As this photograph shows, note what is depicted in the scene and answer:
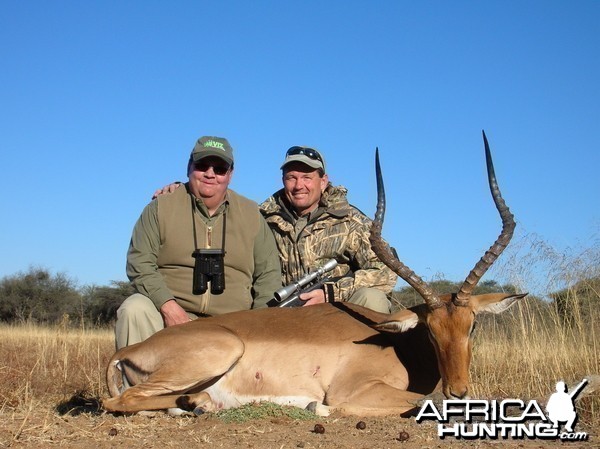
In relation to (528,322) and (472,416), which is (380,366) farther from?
(528,322)

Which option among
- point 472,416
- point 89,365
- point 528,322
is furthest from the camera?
point 89,365

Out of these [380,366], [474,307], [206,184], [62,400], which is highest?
[206,184]

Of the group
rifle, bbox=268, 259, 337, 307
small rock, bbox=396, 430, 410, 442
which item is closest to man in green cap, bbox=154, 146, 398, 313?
rifle, bbox=268, 259, 337, 307

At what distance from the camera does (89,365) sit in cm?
970

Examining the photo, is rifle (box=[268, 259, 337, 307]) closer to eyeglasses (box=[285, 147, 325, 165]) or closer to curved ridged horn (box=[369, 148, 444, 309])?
eyeglasses (box=[285, 147, 325, 165])

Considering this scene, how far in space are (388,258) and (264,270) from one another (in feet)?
6.35

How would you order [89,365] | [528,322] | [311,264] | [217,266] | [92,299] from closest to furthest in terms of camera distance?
[217,266], [311,264], [528,322], [89,365], [92,299]

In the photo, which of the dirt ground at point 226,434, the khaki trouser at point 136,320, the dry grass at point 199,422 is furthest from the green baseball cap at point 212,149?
the dirt ground at point 226,434

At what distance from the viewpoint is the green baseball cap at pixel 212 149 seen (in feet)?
A: 23.9

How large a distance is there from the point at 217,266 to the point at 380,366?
6.36 feet

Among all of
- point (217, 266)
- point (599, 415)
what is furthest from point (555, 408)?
point (217, 266)

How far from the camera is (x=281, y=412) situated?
5.48 meters

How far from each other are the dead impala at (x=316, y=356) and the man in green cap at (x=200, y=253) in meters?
0.66

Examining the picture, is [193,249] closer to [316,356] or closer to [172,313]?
[172,313]
